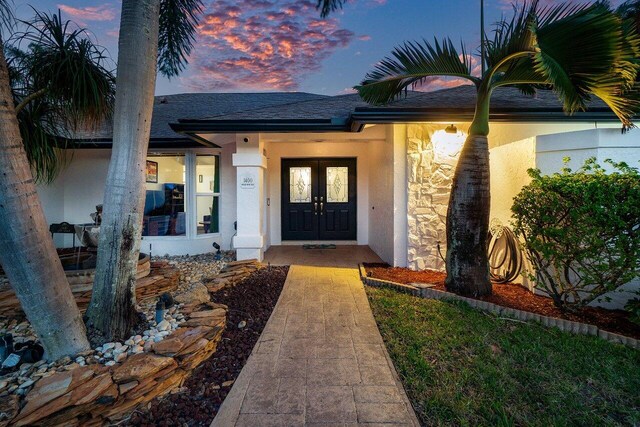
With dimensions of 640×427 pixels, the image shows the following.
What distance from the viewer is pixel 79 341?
2.66 metres

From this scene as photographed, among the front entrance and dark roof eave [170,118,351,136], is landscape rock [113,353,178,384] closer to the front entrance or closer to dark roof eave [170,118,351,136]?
dark roof eave [170,118,351,136]

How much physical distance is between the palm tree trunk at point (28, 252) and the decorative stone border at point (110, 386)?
14.4 inches

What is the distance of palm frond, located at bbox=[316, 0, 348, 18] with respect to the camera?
5.43 metres

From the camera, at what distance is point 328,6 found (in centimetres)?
547

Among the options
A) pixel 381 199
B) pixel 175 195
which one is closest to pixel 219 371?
pixel 381 199

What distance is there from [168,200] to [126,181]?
18.0 ft

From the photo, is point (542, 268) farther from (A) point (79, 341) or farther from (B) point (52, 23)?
(B) point (52, 23)

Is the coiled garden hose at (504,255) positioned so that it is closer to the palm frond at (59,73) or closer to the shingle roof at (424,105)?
the shingle roof at (424,105)

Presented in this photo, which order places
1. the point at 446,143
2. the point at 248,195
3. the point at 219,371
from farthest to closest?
the point at 248,195 < the point at 446,143 < the point at 219,371

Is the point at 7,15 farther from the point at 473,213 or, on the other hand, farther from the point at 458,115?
the point at 458,115

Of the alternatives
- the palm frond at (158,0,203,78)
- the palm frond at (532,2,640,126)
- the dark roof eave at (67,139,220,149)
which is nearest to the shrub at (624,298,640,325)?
the palm frond at (532,2,640,126)

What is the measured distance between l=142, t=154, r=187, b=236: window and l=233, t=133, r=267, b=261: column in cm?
209

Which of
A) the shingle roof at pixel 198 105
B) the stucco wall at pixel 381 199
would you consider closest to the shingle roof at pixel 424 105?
the stucco wall at pixel 381 199

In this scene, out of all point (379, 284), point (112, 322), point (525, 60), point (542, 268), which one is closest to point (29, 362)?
point (112, 322)
